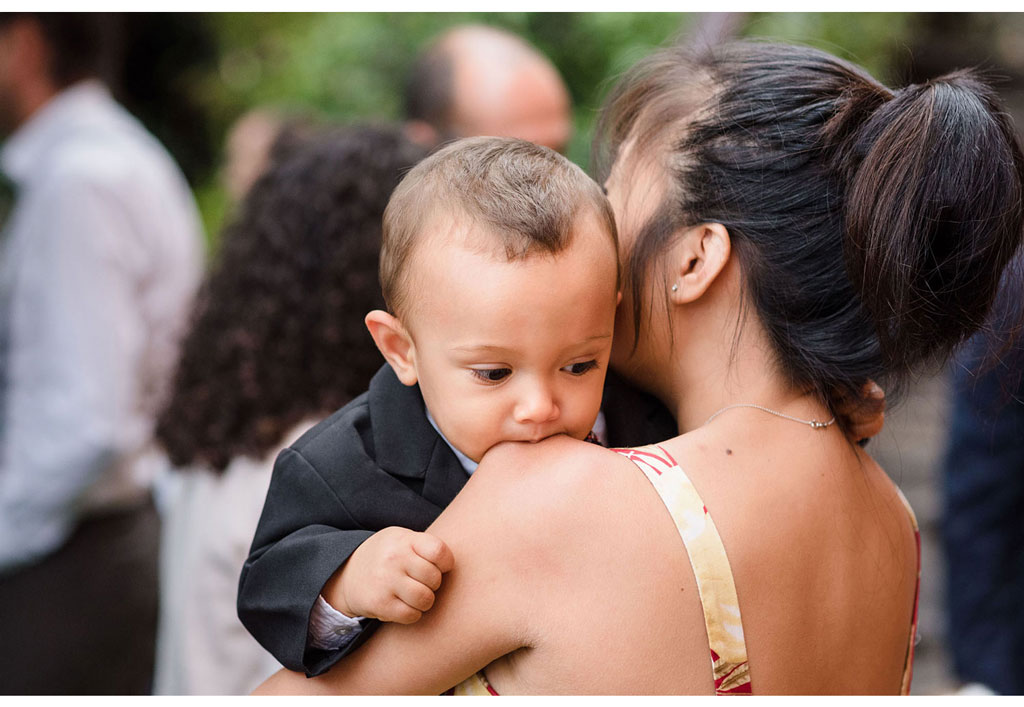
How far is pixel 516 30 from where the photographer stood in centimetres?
620

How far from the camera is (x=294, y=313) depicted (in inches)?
93.2

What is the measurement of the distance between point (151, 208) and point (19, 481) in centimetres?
98

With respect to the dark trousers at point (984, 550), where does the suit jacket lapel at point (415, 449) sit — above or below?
above

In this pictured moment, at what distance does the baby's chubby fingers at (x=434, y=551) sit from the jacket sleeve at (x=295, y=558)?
5.1 inches

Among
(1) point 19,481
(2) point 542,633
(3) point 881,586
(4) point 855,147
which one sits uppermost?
(4) point 855,147

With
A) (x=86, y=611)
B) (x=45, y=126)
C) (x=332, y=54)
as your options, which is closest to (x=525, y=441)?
(x=86, y=611)

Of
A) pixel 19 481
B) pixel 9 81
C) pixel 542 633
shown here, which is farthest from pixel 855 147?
pixel 9 81

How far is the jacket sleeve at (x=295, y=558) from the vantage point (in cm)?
139

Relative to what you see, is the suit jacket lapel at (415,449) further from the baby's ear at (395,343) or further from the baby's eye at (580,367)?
the baby's eye at (580,367)

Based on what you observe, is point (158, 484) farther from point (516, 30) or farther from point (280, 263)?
point (516, 30)

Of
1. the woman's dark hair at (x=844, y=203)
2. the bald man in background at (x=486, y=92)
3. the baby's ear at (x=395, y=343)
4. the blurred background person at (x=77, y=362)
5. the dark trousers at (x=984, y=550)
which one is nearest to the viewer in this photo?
the woman's dark hair at (x=844, y=203)

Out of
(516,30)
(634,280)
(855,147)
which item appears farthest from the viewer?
(516,30)

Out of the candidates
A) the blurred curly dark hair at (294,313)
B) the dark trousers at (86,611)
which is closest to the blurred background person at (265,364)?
the blurred curly dark hair at (294,313)

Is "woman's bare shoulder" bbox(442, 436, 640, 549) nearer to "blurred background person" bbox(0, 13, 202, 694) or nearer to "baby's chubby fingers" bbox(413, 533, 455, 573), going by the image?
"baby's chubby fingers" bbox(413, 533, 455, 573)
